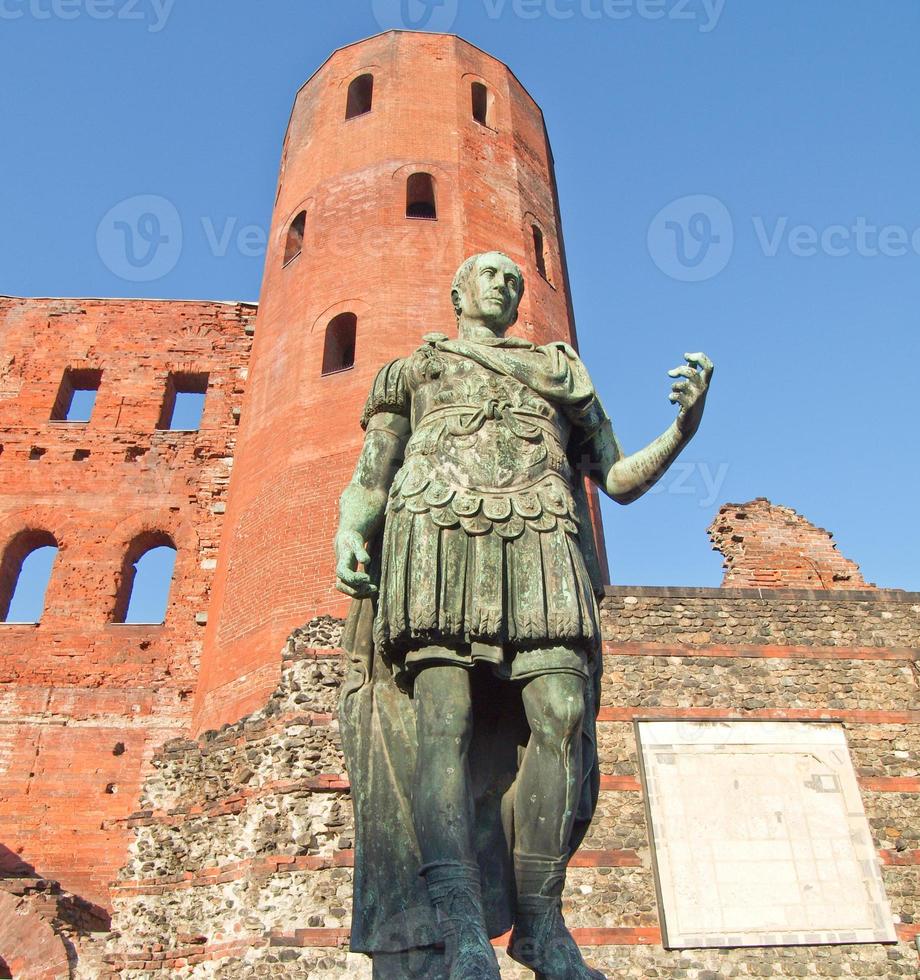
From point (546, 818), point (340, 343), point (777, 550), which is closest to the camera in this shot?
point (546, 818)

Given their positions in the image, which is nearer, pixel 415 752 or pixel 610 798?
pixel 415 752

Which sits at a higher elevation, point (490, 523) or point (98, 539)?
point (98, 539)

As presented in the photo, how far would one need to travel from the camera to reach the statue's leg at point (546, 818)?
269 cm

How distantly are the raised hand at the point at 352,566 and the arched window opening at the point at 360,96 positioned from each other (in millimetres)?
16348

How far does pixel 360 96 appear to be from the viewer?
1853 centimetres

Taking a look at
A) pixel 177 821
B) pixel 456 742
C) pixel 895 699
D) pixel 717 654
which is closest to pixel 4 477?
pixel 177 821

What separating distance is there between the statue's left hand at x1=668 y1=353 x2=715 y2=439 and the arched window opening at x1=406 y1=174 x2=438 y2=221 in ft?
44.2

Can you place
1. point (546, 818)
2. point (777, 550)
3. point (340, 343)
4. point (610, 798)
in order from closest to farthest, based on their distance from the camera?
point (546, 818)
point (610, 798)
point (340, 343)
point (777, 550)

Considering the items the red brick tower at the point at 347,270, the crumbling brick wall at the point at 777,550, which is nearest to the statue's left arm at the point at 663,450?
the red brick tower at the point at 347,270

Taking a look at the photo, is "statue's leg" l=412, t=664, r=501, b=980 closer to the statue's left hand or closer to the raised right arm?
the raised right arm

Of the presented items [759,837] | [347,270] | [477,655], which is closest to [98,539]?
[347,270]

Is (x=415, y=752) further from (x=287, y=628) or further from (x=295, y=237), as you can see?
(x=295, y=237)

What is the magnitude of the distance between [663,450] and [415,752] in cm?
125

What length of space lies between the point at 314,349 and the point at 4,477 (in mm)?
7175
